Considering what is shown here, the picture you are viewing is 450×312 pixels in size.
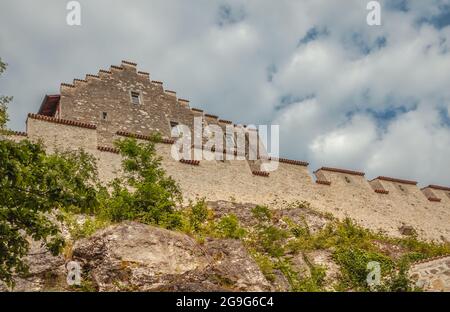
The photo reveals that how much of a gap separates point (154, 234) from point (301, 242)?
716 cm

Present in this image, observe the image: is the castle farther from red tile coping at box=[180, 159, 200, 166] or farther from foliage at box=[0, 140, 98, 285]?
foliage at box=[0, 140, 98, 285]

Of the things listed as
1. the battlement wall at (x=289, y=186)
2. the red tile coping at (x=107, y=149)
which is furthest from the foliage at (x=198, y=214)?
the red tile coping at (x=107, y=149)

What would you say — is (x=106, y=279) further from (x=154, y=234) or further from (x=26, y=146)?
(x=26, y=146)

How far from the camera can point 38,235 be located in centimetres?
1155

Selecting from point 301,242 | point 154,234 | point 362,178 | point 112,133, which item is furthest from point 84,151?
point 362,178

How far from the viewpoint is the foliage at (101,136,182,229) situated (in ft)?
57.5

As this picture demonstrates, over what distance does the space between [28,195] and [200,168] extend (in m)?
12.5

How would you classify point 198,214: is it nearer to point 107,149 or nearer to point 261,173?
point 107,149

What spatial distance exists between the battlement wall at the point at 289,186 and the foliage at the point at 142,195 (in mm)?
1653

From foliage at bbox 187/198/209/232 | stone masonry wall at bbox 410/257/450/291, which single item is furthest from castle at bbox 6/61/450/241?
stone masonry wall at bbox 410/257/450/291

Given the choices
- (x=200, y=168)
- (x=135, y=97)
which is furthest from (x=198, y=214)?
(x=135, y=97)
